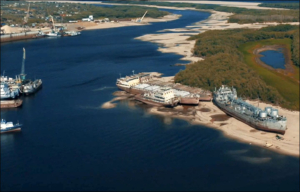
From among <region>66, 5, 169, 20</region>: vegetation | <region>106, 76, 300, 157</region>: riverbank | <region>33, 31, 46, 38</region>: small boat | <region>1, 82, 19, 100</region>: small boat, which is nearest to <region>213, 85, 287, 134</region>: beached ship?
<region>106, 76, 300, 157</region>: riverbank

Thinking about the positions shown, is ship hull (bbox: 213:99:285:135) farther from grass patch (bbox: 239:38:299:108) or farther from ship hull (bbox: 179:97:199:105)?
grass patch (bbox: 239:38:299:108)

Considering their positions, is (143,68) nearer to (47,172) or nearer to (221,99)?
(221,99)

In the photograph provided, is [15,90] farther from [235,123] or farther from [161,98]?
[235,123]

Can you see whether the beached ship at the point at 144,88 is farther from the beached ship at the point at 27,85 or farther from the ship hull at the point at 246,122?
the beached ship at the point at 27,85

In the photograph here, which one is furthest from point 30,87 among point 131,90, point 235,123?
point 235,123

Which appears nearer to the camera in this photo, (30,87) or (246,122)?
(246,122)

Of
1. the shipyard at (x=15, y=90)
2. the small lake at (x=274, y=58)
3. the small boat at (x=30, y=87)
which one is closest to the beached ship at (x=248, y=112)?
the small lake at (x=274, y=58)
